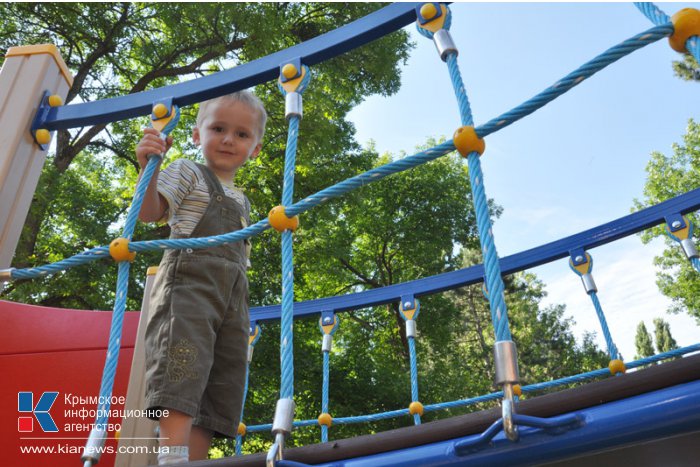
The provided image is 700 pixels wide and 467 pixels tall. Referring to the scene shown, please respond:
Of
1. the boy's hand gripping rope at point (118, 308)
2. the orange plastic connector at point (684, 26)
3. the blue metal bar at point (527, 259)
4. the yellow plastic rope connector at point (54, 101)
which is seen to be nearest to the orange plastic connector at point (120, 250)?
the boy's hand gripping rope at point (118, 308)

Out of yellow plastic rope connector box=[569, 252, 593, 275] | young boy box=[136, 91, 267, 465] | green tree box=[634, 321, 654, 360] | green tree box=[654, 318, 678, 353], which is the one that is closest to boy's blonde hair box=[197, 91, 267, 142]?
young boy box=[136, 91, 267, 465]

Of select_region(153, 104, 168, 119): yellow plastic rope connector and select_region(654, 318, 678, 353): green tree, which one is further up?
select_region(654, 318, 678, 353): green tree

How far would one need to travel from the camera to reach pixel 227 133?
1925 millimetres

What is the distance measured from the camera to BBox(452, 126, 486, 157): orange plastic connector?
981 millimetres

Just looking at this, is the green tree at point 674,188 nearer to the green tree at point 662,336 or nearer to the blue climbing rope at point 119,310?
the green tree at point 662,336

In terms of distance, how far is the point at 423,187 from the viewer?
11.8m

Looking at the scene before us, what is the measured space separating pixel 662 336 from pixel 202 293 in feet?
92.7

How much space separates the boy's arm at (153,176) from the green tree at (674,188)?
1689 cm

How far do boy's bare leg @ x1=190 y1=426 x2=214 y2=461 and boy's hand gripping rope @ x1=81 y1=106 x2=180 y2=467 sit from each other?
0.35 meters

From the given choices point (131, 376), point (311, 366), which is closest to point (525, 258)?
point (131, 376)

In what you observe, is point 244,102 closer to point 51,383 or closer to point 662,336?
point 51,383

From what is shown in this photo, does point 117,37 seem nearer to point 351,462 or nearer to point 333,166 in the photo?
point 333,166

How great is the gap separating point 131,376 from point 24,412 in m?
0.50

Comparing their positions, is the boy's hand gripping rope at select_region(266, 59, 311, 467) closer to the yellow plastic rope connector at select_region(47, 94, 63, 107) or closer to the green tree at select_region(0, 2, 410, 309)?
the yellow plastic rope connector at select_region(47, 94, 63, 107)
